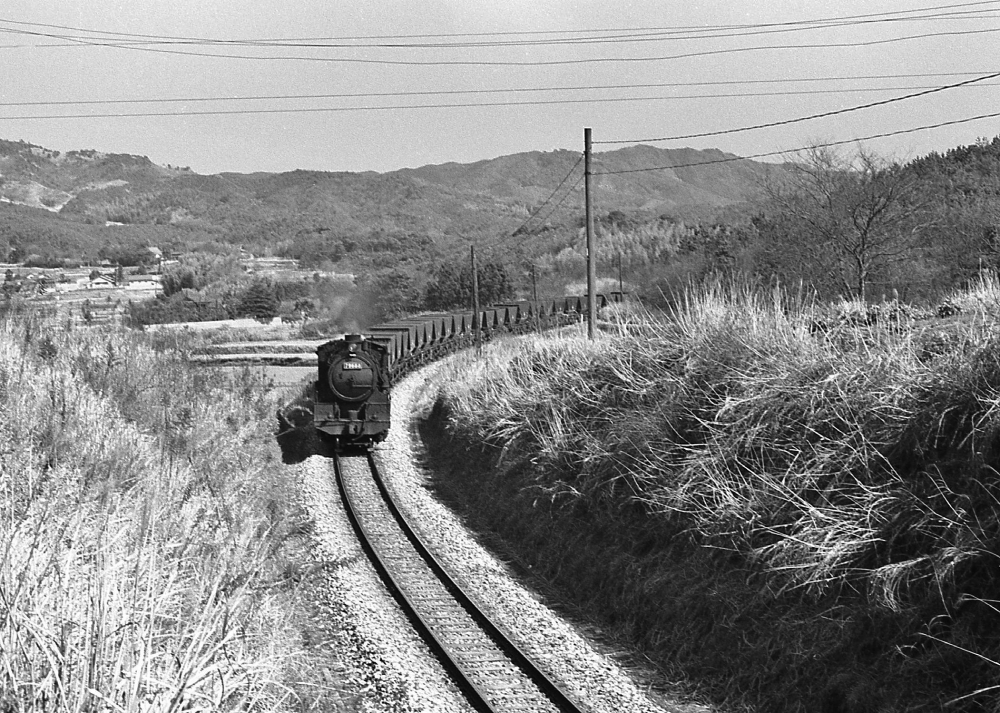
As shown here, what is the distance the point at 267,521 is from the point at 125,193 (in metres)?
184

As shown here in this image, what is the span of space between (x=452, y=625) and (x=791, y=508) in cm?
393

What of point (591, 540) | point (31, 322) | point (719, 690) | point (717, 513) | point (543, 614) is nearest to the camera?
point (719, 690)

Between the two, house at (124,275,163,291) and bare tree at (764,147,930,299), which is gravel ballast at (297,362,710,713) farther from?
house at (124,275,163,291)

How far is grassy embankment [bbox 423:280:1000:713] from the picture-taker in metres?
7.15

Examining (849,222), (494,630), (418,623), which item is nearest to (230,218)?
(849,222)

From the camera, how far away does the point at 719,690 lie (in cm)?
Answer: 821

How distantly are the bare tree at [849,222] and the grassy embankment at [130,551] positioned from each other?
15.1m

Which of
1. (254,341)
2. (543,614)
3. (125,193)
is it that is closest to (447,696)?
(543,614)

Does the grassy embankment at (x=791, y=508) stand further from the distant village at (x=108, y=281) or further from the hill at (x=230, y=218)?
the hill at (x=230, y=218)

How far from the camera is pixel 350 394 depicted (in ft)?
64.7

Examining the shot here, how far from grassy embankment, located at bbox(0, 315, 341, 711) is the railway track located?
1244 millimetres

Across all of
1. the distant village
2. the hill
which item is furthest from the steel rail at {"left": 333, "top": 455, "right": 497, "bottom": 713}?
the hill

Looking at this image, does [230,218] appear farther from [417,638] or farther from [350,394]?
[417,638]

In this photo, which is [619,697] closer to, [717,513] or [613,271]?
[717,513]
